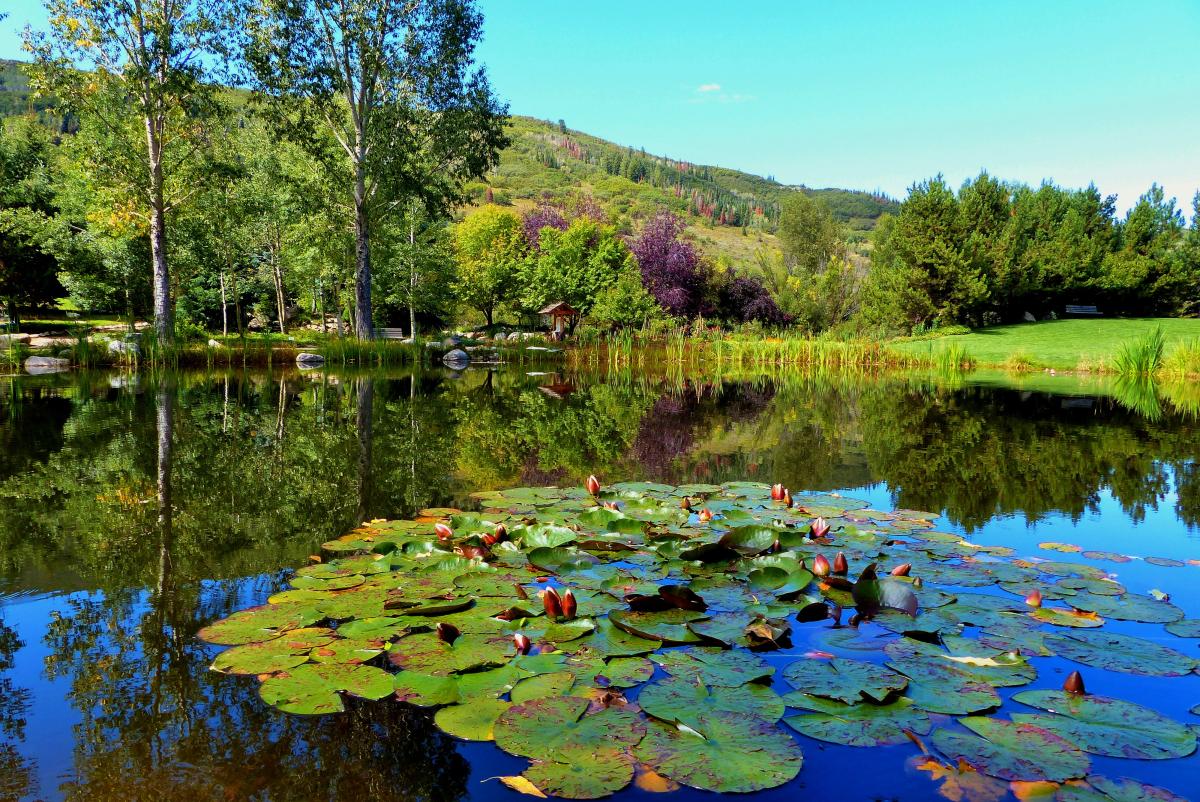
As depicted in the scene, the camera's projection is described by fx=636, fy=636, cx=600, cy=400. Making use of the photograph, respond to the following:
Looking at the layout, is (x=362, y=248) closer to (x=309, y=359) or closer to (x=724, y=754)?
(x=309, y=359)

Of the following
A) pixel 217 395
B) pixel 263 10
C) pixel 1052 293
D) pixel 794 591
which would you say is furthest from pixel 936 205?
pixel 794 591

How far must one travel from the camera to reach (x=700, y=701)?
1.67 metres

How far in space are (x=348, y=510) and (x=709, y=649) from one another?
2.37 metres

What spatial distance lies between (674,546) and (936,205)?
27748 mm

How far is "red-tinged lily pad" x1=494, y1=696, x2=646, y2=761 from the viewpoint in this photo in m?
1.47

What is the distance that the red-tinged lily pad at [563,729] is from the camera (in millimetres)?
1469

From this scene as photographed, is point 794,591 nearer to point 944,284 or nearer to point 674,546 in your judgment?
point 674,546

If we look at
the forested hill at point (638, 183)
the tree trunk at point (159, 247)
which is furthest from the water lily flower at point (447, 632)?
the forested hill at point (638, 183)

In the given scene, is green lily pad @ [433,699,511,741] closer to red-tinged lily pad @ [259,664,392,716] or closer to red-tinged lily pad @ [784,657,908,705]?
red-tinged lily pad @ [259,664,392,716]

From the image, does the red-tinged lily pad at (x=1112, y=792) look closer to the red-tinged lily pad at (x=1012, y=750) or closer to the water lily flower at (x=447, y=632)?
the red-tinged lily pad at (x=1012, y=750)

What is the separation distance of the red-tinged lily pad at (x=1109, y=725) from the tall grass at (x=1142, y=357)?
17.9 meters

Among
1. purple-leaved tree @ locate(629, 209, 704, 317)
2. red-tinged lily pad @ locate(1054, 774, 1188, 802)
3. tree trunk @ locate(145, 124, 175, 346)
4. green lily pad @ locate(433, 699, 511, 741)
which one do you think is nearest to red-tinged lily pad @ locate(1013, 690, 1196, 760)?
red-tinged lily pad @ locate(1054, 774, 1188, 802)

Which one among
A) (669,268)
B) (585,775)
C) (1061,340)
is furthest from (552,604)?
(669,268)

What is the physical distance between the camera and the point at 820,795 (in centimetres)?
134
